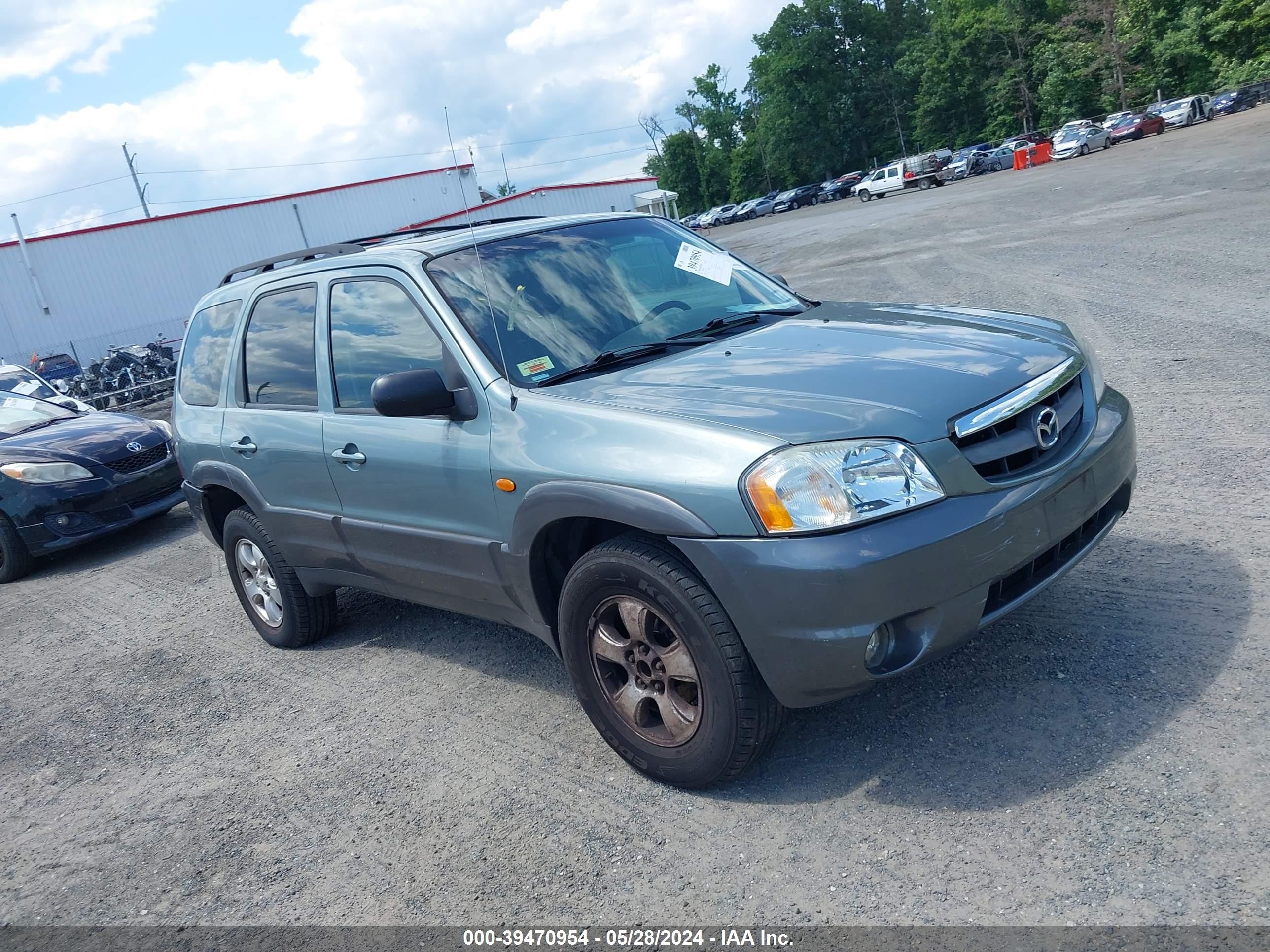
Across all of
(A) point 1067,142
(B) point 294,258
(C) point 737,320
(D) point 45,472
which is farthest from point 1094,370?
(A) point 1067,142

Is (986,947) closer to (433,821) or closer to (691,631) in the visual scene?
(691,631)

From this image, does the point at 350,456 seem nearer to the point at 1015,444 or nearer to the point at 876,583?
the point at 876,583

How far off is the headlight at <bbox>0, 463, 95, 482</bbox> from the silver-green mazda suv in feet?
14.5

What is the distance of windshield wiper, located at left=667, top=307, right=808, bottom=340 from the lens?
400cm

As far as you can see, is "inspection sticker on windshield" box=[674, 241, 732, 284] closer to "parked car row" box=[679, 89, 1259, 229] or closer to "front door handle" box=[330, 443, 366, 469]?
"front door handle" box=[330, 443, 366, 469]

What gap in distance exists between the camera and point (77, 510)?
331 inches

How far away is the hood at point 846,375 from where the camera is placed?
3.00 meters

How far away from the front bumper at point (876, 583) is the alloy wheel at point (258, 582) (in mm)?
3138

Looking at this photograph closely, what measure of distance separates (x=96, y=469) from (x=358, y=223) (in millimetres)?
41104

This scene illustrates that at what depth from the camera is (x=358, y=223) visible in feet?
155

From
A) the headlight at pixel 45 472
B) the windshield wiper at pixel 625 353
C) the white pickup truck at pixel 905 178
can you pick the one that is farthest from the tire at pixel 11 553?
the white pickup truck at pixel 905 178

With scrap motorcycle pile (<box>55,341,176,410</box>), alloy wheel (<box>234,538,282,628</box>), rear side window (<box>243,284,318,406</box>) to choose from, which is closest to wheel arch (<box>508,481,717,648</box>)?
rear side window (<box>243,284,318,406</box>)

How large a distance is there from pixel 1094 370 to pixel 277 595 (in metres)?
4.06

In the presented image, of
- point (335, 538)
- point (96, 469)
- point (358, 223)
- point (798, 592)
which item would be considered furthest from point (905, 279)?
point (358, 223)
